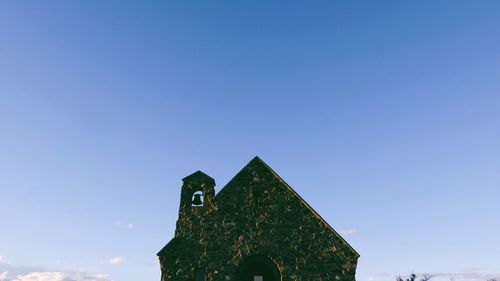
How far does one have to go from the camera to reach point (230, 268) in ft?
68.8

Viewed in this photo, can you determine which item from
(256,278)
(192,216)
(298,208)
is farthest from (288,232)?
(192,216)

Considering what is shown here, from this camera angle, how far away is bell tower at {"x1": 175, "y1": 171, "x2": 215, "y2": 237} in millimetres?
22003

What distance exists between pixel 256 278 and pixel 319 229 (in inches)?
183

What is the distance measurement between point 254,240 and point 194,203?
4.50 metres

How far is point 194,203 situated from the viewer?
2308cm

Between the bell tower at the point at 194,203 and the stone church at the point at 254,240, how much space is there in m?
0.06

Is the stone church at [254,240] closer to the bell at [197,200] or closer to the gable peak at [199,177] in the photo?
the bell at [197,200]

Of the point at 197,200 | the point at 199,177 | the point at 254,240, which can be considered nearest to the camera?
the point at 254,240

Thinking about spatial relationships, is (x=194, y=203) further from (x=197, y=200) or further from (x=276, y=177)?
(x=276, y=177)

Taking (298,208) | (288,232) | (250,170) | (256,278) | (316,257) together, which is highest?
(250,170)

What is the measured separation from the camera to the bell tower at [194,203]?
2200cm

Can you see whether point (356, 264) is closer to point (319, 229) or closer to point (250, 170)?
point (319, 229)

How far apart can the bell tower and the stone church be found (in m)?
0.06

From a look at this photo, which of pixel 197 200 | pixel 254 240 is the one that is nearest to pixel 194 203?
pixel 197 200
